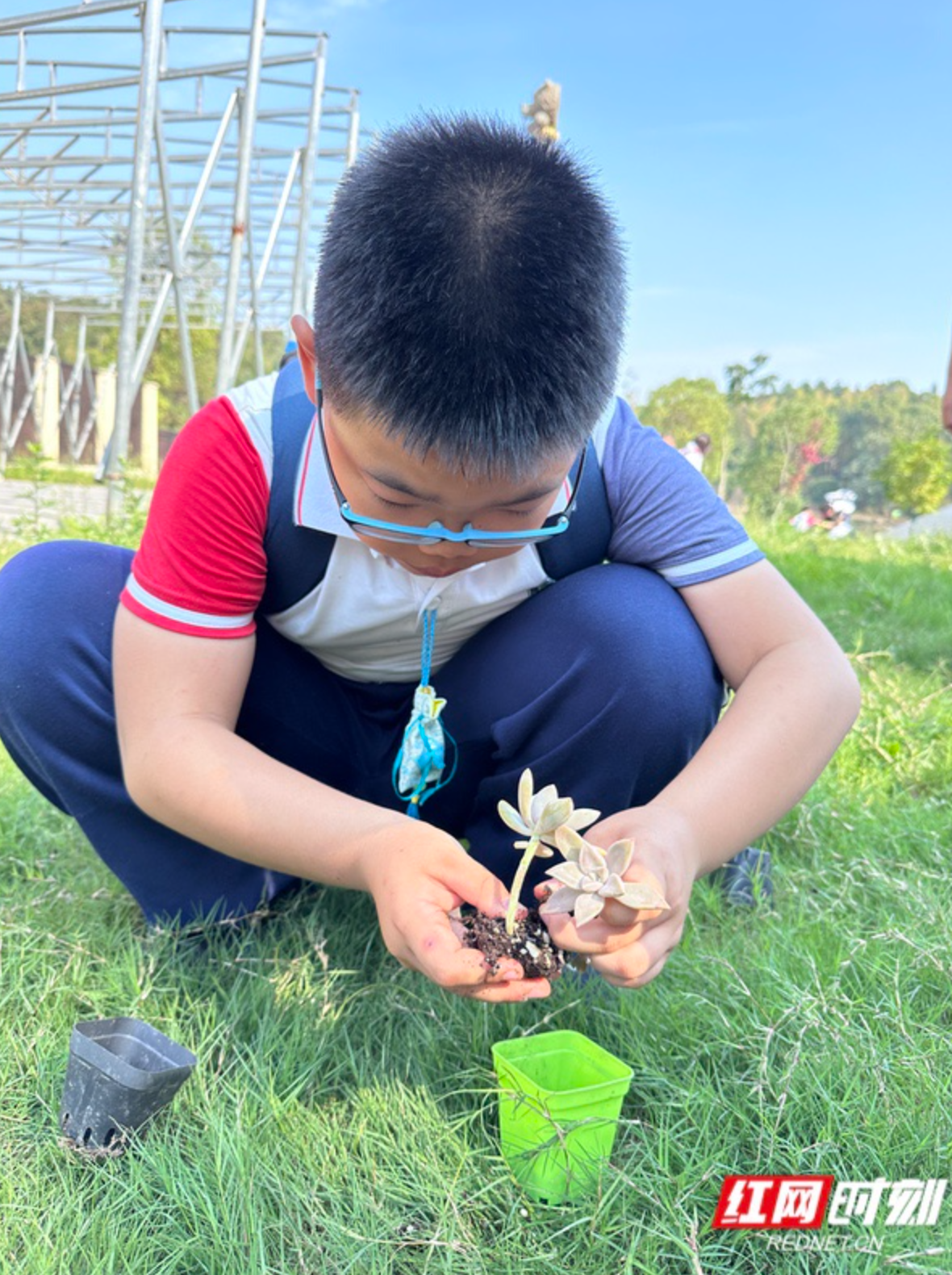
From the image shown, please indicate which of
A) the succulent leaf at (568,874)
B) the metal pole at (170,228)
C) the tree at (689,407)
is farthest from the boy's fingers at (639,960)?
the tree at (689,407)

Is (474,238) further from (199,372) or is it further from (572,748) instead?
(199,372)

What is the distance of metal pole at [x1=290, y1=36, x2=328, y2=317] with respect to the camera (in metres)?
7.43

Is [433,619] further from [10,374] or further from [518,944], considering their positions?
[10,374]

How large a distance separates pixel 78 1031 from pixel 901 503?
2704cm

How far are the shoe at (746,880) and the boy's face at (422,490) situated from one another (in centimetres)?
86

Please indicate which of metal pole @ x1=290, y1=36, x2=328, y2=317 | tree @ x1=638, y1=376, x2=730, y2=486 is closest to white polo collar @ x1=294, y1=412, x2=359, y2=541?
metal pole @ x1=290, y1=36, x2=328, y2=317

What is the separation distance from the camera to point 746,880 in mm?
1823

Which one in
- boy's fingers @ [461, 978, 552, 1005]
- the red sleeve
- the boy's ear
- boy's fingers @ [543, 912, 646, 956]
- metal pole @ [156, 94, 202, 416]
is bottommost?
boy's fingers @ [461, 978, 552, 1005]

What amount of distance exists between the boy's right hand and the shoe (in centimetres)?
77

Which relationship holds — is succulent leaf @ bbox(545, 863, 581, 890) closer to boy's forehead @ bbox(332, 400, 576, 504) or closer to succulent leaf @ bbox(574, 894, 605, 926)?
succulent leaf @ bbox(574, 894, 605, 926)

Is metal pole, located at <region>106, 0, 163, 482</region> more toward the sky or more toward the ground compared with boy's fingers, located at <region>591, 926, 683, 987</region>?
more toward the sky

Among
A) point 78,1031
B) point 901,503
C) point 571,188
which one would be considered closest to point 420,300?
point 571,188

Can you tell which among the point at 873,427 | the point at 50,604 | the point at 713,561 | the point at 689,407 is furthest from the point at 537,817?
the point at 873,427

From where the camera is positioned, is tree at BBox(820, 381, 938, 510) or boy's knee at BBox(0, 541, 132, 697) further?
tree at BBox(820, 381, 938, 510)
